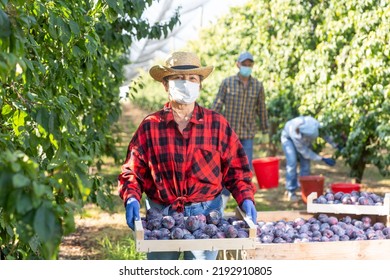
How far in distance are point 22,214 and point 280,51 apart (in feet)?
29.1

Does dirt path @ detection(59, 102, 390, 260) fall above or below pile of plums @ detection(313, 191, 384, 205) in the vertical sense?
below

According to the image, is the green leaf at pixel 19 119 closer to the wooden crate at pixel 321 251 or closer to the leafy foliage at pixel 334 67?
the wooden crate at pixel 321 251

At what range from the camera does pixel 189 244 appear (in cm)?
332

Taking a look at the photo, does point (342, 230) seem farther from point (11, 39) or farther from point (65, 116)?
point (11, 39)

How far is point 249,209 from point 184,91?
70 cm

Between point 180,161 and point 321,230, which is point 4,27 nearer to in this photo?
point 180,161

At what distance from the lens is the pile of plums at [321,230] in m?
4.42

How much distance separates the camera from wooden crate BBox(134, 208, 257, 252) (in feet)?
10.7

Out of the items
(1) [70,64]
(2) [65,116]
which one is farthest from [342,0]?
(2) [65,116]

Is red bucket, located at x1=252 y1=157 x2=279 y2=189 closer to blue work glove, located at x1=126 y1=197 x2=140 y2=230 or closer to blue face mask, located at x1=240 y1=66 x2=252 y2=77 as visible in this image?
blue face mask, located at x1=240 y1=66 x2=252 y2=77

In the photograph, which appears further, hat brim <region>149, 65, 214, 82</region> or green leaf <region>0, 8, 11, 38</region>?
hat brim <region>149, 65, 214, 82</region>

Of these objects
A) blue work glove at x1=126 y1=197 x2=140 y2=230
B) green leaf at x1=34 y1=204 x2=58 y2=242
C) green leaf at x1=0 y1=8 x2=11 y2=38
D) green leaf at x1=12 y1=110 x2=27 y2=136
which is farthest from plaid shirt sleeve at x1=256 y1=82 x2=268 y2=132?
green leaf at x1=34 y1=204 x2=58 y2=242

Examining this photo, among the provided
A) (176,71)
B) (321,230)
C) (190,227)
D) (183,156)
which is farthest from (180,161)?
(321,230)

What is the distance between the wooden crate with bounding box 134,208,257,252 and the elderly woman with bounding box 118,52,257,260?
0.91 ft
